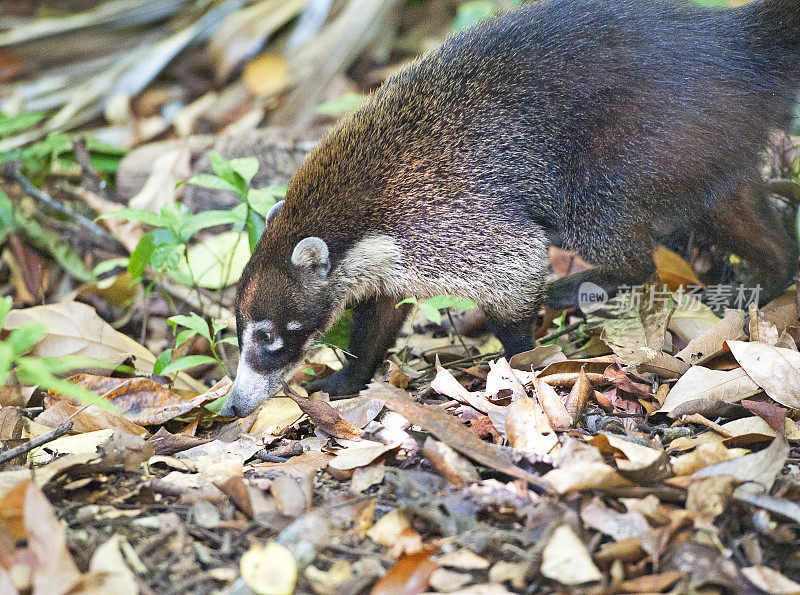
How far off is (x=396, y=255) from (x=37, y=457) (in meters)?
1.92

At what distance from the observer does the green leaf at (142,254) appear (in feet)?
13.0

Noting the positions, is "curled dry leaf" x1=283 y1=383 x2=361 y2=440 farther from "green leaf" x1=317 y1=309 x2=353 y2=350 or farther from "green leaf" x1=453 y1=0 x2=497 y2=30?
→ "green leaf" x1=453 y1=0 x2=497 y2=30

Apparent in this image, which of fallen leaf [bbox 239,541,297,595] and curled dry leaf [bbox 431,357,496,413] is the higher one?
fallen leaf [bbox 239,541,297,595]

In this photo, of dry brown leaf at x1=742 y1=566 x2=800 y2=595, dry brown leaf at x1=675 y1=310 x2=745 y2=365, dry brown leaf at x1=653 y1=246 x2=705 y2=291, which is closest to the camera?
dry brown leaf at x1=742 y1=566 x2=800 y2=595

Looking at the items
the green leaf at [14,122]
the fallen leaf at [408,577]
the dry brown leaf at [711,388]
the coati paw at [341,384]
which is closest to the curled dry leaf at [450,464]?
the fallen leaf at [408,577]

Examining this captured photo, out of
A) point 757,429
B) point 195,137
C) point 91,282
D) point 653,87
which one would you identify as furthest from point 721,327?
point 195,137

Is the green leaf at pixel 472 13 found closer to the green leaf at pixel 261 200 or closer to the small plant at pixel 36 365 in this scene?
the green leaf at pixel 261 200

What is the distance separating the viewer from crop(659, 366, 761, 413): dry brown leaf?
306 centimetres

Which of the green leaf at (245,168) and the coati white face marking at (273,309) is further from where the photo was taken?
the green leaf at (245,168)

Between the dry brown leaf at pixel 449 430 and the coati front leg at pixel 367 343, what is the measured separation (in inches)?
53.3

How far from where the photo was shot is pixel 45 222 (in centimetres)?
586

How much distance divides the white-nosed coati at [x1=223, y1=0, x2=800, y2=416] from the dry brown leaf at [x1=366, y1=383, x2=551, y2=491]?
3.96 ft

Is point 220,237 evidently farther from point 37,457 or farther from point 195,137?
point 37,457

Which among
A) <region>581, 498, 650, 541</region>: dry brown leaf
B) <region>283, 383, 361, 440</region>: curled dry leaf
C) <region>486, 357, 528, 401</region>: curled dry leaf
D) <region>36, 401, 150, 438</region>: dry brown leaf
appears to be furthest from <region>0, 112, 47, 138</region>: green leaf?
<region>581, 498, 650, 541</region>: dry brown leaf
